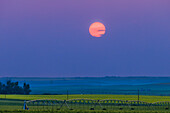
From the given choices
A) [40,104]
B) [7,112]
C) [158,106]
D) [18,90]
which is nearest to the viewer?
[7,112]

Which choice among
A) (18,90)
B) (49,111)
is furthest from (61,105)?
(18,90)

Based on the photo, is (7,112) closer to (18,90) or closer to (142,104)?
(142,104)

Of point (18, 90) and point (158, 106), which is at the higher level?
point (18, 90)

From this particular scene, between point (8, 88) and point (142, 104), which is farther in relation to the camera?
point (8, 88)

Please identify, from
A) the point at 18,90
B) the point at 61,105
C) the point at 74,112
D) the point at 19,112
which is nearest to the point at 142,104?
the point at 61,105

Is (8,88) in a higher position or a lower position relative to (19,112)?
higher

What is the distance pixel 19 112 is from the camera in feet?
83.9

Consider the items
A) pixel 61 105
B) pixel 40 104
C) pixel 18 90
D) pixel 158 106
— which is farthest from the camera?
pixel 18 90

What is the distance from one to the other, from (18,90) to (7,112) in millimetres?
69532

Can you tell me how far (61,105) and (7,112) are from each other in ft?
20.6

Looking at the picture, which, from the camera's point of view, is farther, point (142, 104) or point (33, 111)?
point (142, 104)

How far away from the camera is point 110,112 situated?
26.1 metres

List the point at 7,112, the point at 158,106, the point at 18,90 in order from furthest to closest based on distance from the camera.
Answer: the point at 18,90
the point at 158,106
the point at 7,112

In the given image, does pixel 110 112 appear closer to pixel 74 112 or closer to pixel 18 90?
pixel 74 112
